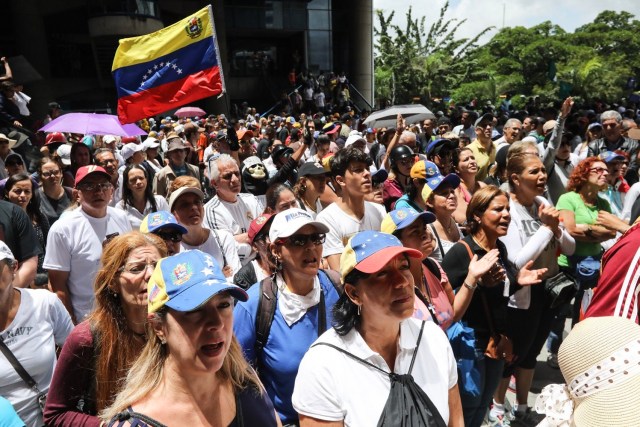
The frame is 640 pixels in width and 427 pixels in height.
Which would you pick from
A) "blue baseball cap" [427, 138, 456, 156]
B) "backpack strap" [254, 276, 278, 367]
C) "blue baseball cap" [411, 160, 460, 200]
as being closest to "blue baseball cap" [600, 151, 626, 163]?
"blue baseball cap" [427, 138, 456, 156]

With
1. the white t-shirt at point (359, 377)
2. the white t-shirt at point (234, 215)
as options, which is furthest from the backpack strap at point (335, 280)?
the white t-shirt at point (234, 215)

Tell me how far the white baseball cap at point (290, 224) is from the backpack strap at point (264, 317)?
1.09 feet

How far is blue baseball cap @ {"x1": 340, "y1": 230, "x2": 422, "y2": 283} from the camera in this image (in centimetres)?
234

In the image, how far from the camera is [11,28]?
27859mm

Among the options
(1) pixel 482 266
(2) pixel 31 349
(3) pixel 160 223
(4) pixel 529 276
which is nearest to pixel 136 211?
(3) pixel 160 223

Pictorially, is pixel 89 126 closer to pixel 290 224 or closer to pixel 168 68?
pixel 168 68

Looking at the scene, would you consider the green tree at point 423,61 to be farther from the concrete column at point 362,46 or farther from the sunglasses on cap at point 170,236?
the sunglasses on cap at point 170,236

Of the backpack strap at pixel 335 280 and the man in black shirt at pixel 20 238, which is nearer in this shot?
the backpack strap at pixel 335 280

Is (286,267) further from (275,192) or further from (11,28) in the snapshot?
(11,28)

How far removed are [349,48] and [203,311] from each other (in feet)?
111

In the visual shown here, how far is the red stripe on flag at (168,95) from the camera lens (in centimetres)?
673

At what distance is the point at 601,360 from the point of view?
1.69 m

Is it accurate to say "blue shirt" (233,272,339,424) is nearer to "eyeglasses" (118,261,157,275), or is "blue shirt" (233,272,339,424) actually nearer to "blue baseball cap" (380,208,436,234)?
"eyeglasses" (118,261,157,275)

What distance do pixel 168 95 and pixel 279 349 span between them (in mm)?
4837
